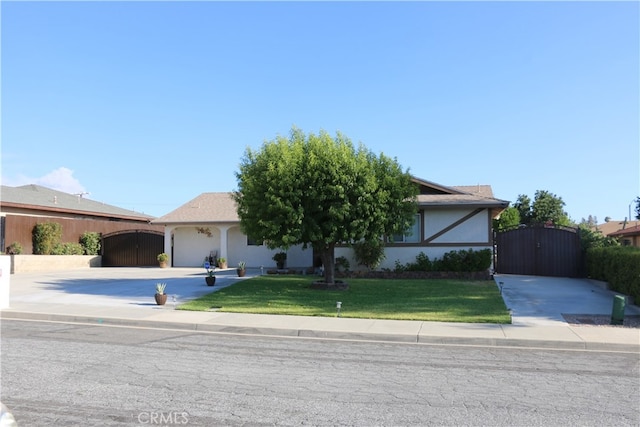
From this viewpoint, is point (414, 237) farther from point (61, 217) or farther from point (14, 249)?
point (61, 217)

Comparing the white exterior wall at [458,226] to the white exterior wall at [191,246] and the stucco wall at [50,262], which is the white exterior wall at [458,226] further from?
the stucco wall at [50,262]

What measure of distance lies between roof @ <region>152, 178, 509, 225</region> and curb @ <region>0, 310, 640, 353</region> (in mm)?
10737

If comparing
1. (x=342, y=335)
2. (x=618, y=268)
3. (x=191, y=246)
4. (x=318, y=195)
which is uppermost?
(x=318, y=195)

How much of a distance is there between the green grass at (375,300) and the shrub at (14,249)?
14.1m

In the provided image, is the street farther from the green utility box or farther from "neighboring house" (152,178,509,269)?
"neighboring house" (152,178,509,269)

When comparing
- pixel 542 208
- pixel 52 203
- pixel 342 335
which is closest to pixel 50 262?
pixel 52 203

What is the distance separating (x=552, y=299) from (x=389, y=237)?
21.8 feet

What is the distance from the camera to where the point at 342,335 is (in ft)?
33.8

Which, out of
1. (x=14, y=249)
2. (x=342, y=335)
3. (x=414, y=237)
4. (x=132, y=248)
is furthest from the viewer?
(x=132, y=248)

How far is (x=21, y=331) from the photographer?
10.5 meters

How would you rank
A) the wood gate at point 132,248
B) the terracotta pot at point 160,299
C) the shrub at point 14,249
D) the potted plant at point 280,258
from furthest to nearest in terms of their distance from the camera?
the wood gate at point 132,248, the potted plant at point 280,258, the shrub at point 14,249, the terracotta pot at point 160,299

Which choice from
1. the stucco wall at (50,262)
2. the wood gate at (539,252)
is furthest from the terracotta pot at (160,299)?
the wood gate at (539,252)

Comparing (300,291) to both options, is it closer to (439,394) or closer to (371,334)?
(371,334)

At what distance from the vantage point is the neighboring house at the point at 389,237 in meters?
22.3
